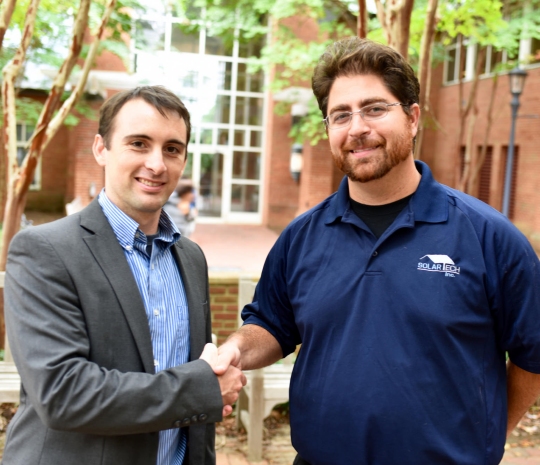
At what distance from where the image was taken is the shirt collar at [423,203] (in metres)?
2.23

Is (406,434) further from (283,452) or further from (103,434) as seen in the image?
(283,452)

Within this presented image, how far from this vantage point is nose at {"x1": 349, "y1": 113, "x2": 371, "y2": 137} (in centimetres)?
225

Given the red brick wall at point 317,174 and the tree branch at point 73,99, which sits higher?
the tree branch at point 73,99

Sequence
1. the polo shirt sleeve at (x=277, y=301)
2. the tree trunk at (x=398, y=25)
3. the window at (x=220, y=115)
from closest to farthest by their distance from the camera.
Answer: the polo shirt sleeve at (x=277, y=301), the tree trunk at (x=398, y=25), the window at (x=220, y=115)

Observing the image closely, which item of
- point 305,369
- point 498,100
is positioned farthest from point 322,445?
point 498,100

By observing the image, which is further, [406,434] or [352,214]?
[352,214]

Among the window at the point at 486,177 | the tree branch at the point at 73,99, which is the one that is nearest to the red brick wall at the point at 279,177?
the window at the point at 486,177

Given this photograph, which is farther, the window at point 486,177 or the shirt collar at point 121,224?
the window at point 486,177

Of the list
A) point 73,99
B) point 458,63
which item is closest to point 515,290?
point 73,99

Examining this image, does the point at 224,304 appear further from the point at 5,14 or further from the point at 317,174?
the point at 317,174

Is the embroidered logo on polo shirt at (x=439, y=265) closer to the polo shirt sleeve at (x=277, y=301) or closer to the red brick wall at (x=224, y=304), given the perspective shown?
the polo shirt sleeve at (x=277, y=301)

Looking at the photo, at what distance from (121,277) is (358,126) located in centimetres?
97

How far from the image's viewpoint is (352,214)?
2350 millimetres

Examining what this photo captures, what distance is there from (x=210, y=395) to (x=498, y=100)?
2011 cm
